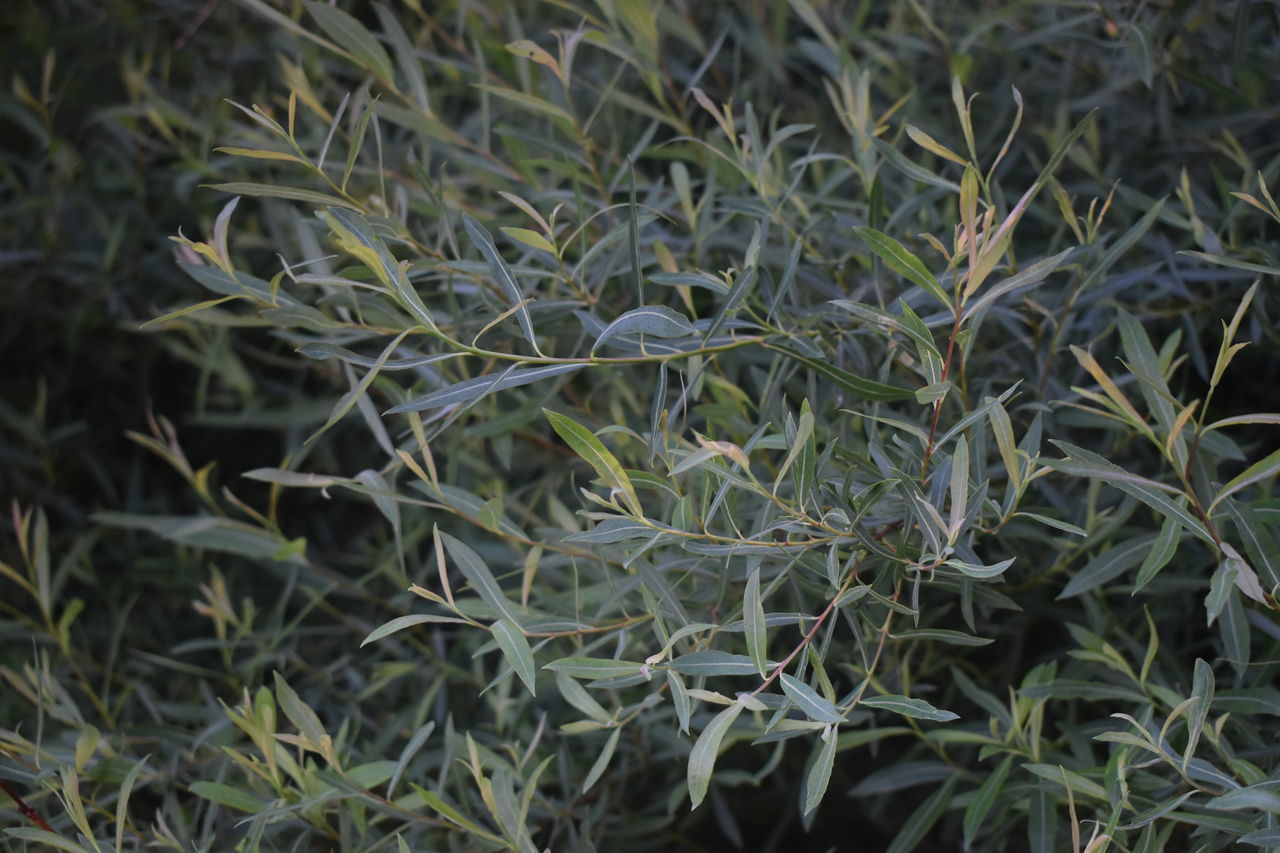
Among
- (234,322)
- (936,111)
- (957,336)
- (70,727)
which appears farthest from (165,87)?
(957,336)

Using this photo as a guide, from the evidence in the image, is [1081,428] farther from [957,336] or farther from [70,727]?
[70,727]

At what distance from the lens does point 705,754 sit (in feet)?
1.68

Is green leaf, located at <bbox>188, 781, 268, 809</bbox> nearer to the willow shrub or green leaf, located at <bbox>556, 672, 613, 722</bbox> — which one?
the willow shrub

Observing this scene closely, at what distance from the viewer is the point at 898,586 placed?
62 centimetres

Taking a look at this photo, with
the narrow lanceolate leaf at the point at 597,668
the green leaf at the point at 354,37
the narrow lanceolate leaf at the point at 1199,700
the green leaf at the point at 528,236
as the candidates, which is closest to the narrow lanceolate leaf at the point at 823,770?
the narrow lanceolate leaf at the point at 597,668

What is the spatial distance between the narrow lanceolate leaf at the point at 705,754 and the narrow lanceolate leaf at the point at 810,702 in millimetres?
32

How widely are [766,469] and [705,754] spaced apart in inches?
12.3

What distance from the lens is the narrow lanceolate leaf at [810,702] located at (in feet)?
1.68

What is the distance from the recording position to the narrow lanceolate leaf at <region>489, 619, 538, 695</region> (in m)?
0.56

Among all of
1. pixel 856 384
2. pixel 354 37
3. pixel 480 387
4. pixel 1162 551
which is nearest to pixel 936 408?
pixel 856 384

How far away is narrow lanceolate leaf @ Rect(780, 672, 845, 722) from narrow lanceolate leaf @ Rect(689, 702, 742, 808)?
3 centimetres

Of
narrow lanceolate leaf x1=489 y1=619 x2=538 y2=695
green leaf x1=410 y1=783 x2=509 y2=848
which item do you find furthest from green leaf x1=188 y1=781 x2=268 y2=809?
narrow lanceolate leaf x1=489 y1=619 x2=538 y2=695

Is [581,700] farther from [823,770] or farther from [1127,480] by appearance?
[1127,480]

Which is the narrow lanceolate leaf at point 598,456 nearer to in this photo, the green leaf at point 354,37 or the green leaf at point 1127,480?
the green leaf at point 1127,480
